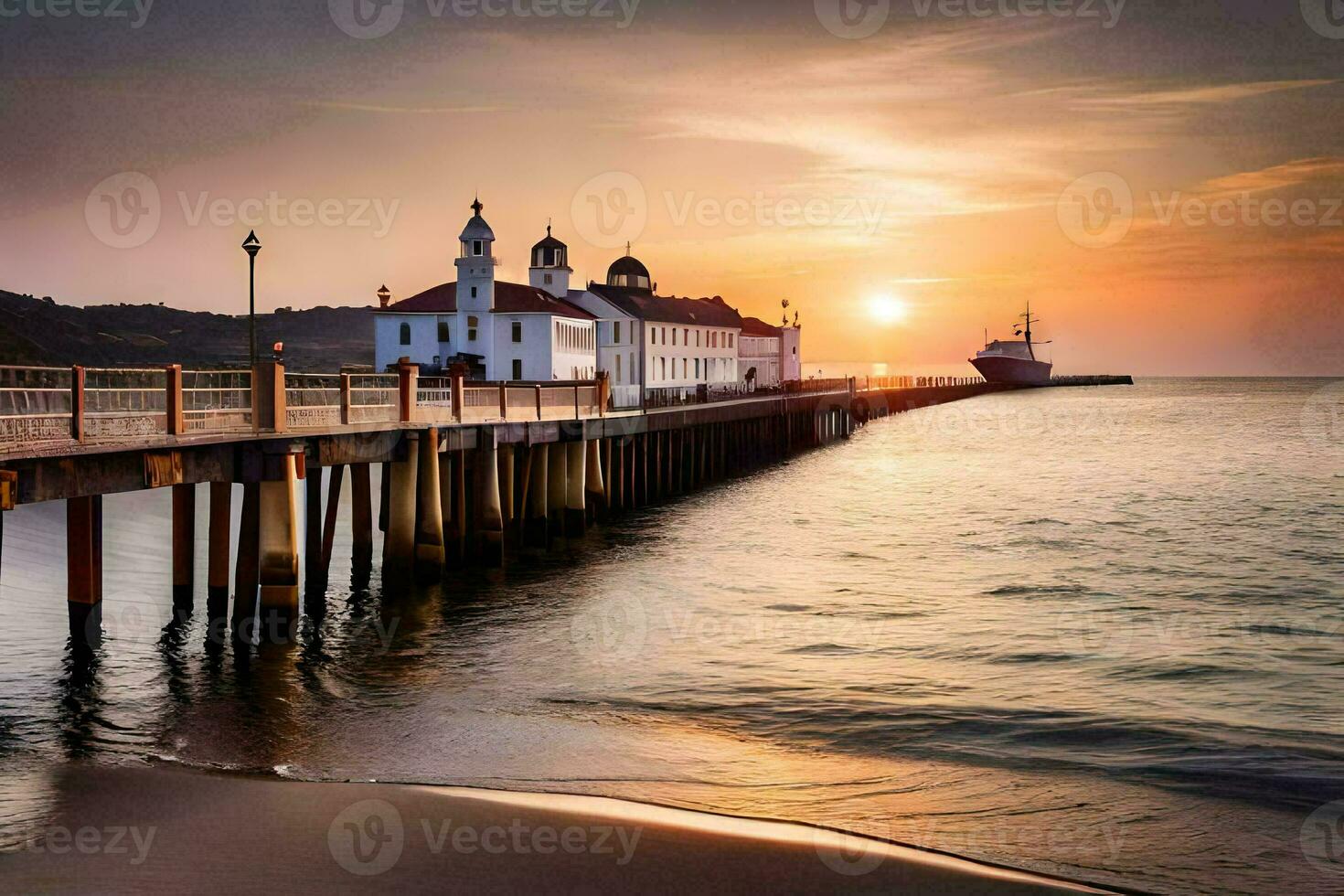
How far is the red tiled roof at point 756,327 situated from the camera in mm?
115950

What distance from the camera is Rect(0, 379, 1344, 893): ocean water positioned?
475 inches

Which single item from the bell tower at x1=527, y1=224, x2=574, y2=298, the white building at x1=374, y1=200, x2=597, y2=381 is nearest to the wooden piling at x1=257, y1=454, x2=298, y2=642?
the white building at x1=374, y1=200, x2=597, y2=381

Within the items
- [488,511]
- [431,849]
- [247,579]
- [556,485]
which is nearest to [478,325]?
[556,485]

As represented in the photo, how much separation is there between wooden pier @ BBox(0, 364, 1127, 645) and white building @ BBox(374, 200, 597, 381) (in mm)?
25403

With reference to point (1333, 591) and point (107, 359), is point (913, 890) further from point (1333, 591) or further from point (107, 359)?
point (107, 359)

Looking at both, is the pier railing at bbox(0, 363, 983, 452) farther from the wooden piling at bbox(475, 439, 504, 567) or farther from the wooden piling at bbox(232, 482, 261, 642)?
the wooden piling at bbox(232, 482, 261, 642)

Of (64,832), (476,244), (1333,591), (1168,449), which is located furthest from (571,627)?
(1168,449)

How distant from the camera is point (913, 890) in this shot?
31.2 feet

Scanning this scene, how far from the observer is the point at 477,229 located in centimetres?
6425

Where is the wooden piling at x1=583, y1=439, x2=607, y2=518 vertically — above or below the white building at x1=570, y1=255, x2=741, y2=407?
below

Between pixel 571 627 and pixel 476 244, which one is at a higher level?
pixel 476 244

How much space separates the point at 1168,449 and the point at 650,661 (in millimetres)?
71357

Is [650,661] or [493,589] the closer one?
[650,661]

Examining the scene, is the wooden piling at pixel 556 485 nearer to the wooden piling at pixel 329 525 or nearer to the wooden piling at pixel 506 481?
the wooden piling at pixel 506 481
